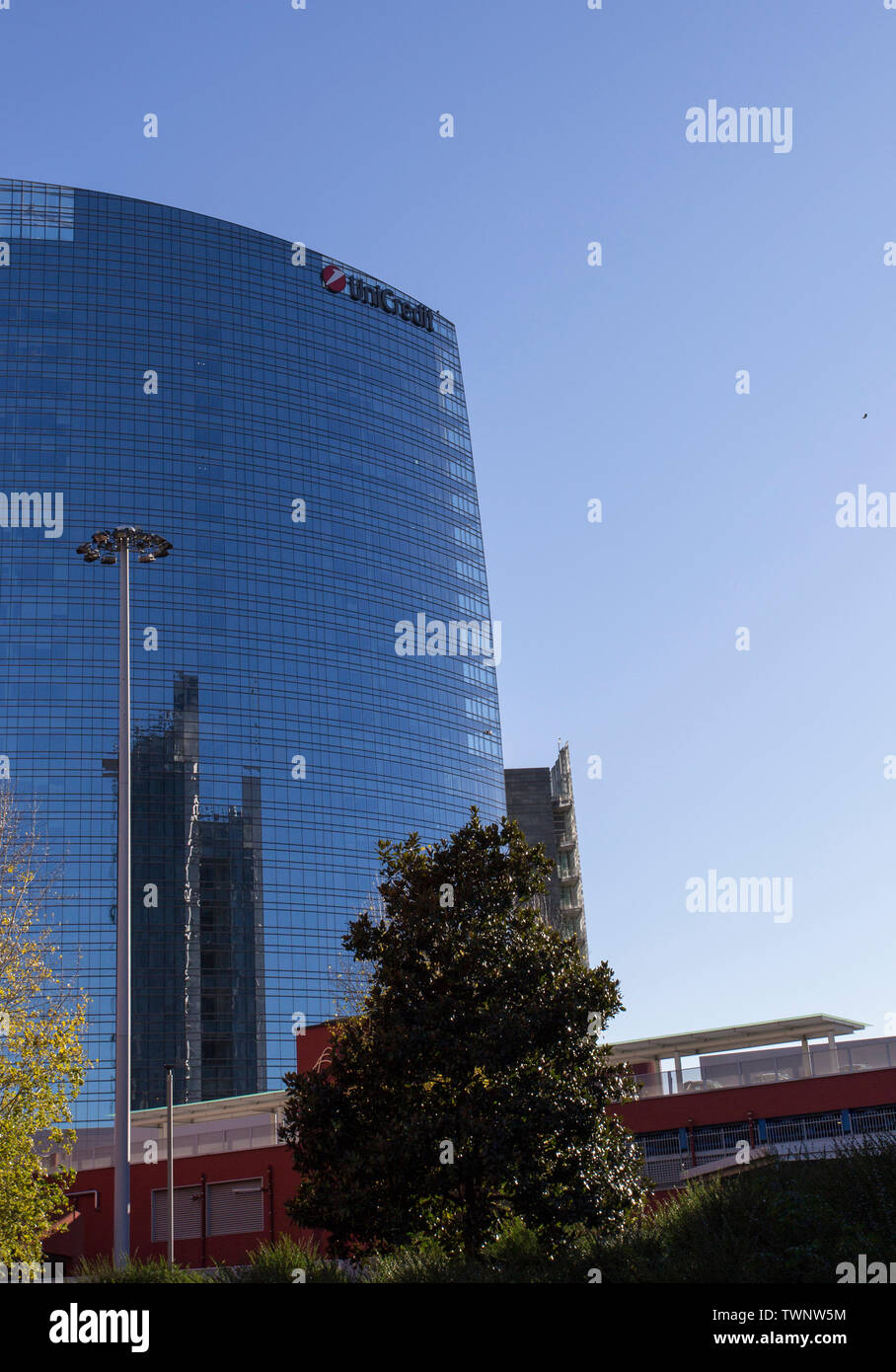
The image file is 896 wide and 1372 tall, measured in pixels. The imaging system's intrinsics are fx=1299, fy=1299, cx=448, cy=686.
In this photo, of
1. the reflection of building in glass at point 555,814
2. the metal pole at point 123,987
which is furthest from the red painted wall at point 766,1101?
the reflection of building in glass at point 555,814

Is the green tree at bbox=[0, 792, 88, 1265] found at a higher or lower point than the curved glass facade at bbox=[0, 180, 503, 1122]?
lower

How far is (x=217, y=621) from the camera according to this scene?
13725cm

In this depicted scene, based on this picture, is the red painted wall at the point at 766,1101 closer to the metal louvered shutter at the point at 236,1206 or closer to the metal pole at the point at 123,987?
the metal louvered shutter at the point at 236,1206

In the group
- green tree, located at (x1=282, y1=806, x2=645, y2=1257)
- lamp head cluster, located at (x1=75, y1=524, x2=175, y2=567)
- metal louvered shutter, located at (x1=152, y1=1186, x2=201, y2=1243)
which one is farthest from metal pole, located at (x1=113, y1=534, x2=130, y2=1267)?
metal louvered shutter, located at (x1=152, y1=1186, x2=201, y2=1243)

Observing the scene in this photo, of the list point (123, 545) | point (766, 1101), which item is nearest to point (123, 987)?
point (123, 545)

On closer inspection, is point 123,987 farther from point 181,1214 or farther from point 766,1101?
point 766,1101

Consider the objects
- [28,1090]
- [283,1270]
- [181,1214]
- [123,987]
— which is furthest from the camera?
[181,1214]

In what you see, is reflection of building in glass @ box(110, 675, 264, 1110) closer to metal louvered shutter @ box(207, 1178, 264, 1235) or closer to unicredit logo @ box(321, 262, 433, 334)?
unicredit logo @ box(321, 262, 433, 334)

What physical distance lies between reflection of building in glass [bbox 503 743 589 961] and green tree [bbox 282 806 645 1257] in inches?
4508

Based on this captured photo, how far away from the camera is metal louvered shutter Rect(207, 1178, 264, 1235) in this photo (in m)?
39.0

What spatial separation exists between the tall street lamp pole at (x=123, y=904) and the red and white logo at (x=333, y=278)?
446 ft

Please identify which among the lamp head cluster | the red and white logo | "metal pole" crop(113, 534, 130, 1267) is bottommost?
"metal pole" crop(113, 534, 130, 1267)

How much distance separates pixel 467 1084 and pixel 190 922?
11019cm

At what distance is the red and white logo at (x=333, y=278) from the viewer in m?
160
